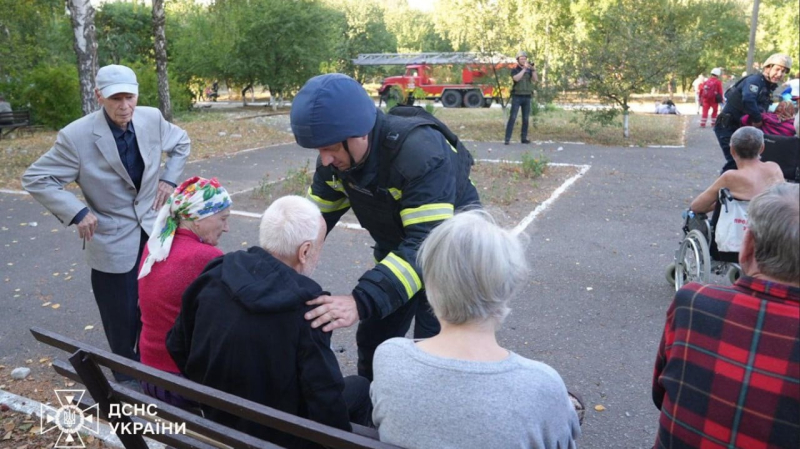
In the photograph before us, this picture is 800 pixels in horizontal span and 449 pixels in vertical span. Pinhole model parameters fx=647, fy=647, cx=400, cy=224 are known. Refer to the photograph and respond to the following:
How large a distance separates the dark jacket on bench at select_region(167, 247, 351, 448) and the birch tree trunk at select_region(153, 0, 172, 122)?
49.3ft

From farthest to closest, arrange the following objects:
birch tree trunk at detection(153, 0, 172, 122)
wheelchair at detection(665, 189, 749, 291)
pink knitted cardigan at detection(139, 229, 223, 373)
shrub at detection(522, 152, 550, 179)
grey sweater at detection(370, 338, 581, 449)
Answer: birch tree trunk at detection(153, 0, 172, 122)
shrub at detection(522, 152, 550, 179)
wheelchair at detection(665, 189, 749, 291)
pink knitted cardigan at detection(139, 229, 223, 373)
grey sweater at detection(370, 338, 581, 449)

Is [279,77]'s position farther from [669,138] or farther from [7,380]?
[7,380]

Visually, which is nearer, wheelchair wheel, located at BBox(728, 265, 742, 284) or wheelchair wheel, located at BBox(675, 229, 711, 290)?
wheelchair wheel, located at BBox(675, 229, 711, 290)

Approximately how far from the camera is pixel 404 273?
2.35 m

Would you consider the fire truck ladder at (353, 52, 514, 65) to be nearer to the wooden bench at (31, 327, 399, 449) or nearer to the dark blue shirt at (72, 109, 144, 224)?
the dark blue shirt at (72, 109, 144, 224)

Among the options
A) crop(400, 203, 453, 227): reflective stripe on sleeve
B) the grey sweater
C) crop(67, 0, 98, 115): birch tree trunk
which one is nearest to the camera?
the grey sweater

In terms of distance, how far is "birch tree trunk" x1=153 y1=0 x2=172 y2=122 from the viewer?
15804mm

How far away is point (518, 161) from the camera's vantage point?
1159 cm

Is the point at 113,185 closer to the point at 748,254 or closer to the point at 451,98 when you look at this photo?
the point at 748,254

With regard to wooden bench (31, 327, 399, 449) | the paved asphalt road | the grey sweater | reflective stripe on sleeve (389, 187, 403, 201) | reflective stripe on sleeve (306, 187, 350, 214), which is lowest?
the paved asphalt road

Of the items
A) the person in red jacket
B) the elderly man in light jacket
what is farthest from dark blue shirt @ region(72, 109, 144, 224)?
the person in red jacket

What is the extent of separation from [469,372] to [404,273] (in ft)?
2.45

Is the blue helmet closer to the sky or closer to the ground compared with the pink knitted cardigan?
closer to the sky

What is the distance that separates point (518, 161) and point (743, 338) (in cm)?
1006
